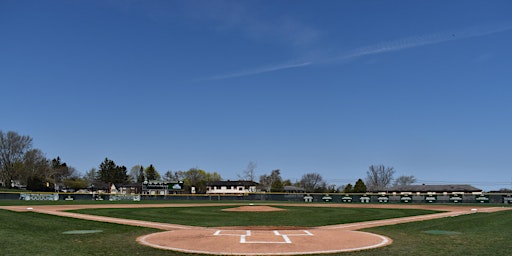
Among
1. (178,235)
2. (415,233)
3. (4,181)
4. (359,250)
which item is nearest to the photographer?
(359,250)

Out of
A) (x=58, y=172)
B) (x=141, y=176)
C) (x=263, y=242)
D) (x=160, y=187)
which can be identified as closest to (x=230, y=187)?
(x=160, y=187)

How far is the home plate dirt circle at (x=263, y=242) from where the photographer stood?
535 inches

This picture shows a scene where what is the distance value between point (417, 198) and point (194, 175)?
115893mm

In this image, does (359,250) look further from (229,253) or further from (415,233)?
(415,233)

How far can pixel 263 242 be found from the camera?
15.3 meters

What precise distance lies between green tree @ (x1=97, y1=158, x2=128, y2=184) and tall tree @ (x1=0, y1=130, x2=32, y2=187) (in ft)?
184

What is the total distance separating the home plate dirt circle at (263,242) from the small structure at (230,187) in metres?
112

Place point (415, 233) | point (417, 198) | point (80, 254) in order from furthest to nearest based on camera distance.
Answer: point (417, 198), point (415, 233), point (80, 254)

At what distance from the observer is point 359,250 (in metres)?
13.8

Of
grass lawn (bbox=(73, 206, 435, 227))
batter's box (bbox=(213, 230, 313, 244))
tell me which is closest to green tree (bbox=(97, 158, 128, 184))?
grass lawn (bbox=(73, 206, 435, 227))

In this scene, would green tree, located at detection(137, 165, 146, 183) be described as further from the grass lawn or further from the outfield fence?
the grass lawn

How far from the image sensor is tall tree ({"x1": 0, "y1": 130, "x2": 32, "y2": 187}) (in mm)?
106312

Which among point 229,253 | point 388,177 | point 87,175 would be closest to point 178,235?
point 229,253

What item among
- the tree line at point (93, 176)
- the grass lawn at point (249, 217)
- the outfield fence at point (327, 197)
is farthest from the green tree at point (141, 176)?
the grass lawn at point (249, 217)
